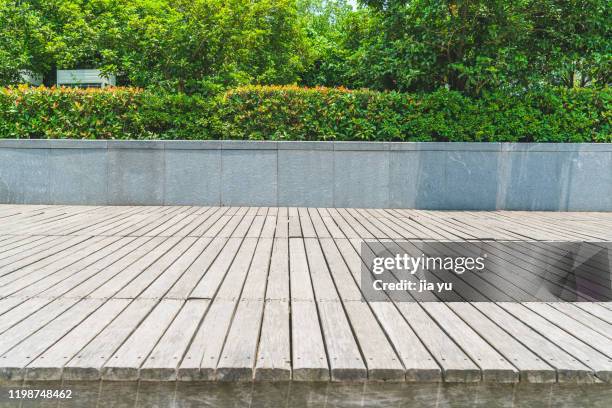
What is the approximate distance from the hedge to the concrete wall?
0.42 m

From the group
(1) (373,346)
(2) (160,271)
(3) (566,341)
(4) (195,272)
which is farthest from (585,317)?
(2) (160,271)

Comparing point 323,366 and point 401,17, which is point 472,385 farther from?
point 401,17

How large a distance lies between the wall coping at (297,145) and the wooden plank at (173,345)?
6.45m

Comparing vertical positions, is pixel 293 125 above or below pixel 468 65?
below

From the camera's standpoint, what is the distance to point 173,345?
2.77 m

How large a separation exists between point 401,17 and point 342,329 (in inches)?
352

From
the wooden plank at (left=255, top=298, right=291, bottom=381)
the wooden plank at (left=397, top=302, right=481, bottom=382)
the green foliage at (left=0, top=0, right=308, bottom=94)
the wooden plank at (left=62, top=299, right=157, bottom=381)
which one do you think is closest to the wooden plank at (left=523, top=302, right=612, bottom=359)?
the wooden plank at (left=397, top=302, right=481, bottom=382)

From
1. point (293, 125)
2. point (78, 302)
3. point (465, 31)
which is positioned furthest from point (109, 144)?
point (465, 31)

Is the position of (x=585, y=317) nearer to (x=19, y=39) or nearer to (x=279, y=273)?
(x=279, y=273)

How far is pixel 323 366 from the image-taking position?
2.54 m

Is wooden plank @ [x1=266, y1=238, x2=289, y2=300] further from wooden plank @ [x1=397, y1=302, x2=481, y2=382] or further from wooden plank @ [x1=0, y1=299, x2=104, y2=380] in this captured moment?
wooden plank @ [x1=0, y1=299, x2=104, y2=380]

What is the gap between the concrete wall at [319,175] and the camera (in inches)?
377

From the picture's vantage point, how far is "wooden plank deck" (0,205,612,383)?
8.32 feet

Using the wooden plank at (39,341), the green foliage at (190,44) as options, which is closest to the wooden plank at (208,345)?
the wooden plank at (39,341)
